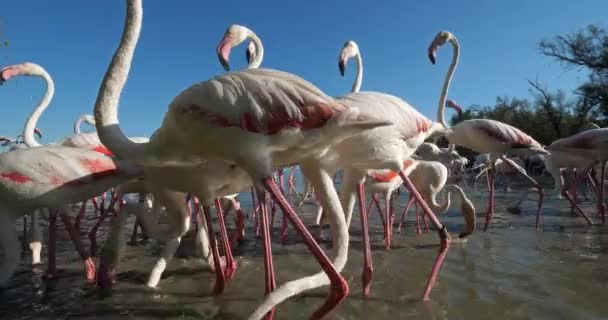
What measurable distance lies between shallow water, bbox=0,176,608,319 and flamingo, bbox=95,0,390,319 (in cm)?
79

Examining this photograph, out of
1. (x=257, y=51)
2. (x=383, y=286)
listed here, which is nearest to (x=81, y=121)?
(x=257, y=51)

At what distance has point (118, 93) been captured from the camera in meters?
3.01

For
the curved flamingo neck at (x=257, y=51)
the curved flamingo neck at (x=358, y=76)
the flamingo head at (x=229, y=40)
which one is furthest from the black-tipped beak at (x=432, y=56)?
the flamingo head at (x=229, y=40)

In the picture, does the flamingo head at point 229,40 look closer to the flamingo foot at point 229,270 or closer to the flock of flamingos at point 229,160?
the flock of flamingos at point 229,160

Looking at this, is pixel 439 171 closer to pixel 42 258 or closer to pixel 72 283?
pixel 72 283

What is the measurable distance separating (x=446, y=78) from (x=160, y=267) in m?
4.33

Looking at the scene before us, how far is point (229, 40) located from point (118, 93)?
1.48 m

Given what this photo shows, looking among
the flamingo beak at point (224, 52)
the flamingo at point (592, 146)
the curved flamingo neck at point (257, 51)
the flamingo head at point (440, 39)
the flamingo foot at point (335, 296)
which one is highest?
the flamingo head at point (440, 39)

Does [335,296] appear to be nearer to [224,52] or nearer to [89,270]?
[224,52]


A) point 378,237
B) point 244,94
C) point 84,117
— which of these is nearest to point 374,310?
point 244,94

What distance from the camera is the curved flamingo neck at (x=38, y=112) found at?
18.7ft

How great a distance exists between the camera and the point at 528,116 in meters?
29.9

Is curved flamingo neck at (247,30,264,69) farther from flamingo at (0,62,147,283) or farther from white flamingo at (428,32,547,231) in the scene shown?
white flamingo at (428,32,547,231)

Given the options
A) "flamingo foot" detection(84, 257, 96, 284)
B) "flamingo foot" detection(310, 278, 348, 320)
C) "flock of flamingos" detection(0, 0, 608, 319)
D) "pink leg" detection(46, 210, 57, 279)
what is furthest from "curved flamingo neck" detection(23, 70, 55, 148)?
"flamingo foot" detection(310, 278, 348, 320)
